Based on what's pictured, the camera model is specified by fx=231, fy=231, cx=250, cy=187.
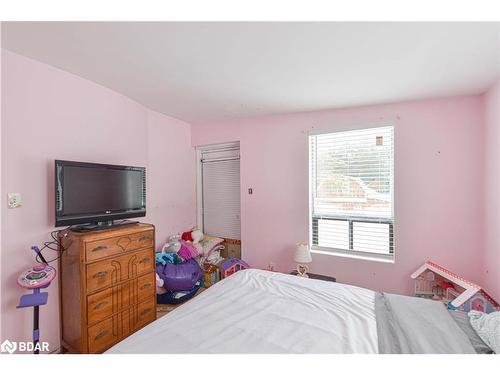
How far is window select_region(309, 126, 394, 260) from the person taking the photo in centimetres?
271

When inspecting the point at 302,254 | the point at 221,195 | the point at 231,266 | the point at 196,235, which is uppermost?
the point at 221,195

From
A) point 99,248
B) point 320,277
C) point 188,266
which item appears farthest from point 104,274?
point 320,277

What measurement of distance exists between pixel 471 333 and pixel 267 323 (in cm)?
111

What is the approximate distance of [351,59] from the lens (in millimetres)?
1734

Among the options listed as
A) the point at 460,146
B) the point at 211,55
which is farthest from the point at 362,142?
the point at 211,55

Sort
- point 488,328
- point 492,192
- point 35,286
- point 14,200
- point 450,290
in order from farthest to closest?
point 450,290 → point 492,192 → point 14,200 → point 35,286 → point 488,328

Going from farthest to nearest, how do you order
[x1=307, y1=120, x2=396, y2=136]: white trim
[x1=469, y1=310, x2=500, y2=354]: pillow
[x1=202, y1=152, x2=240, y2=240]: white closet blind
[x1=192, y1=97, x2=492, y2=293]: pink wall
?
1. [x1=202, y1=152, x2=240, y2=240]: white closet blind
2. [x1=307, y1=120, x2=396, y2=136]: white trim
3. [x1=192, y1=97, x2=492, y2=293]: pink wall
4. [x1=469, y1=310, x2=500, y2=354]: pillow

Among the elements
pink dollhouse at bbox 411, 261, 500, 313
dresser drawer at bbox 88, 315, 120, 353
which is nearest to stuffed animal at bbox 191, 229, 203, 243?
dresser drawer at bbox 88, 315, 120, 353

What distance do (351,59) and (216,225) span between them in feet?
9.57

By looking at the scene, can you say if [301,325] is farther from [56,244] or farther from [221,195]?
[221,195]

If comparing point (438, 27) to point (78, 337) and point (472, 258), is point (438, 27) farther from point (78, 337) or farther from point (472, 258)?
point (78, 337)

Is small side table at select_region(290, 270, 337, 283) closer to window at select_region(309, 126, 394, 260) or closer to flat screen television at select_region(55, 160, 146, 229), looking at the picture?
window at select_region(309, 126, 394, 260)

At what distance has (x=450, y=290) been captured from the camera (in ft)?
7.57

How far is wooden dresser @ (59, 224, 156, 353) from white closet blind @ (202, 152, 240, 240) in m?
1.59
